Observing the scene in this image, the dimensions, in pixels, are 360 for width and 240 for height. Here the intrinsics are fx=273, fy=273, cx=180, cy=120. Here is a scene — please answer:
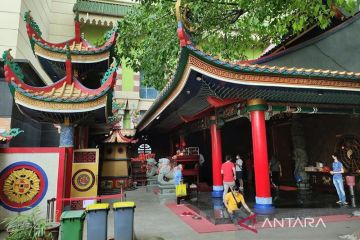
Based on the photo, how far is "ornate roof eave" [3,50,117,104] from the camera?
7504 millimetres

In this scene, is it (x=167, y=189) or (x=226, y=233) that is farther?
(x=167, y=189)

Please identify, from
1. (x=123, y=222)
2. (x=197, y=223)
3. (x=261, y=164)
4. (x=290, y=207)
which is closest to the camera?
(x=123, y=222)

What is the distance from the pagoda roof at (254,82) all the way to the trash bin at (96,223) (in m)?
4.02

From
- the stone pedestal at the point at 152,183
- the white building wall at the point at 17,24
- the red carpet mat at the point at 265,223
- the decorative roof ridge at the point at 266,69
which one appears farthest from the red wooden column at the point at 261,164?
the stone pedestal at the point at 152,183

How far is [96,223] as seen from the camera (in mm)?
5016

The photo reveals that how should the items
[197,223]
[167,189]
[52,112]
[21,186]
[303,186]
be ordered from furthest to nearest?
[167,189] < [303,186] < [52,112] < [197,223] < [21,186]

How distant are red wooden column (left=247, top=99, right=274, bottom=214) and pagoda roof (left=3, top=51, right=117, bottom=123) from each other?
14.5 feet

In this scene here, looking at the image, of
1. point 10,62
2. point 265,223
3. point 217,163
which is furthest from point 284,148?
point 10,62

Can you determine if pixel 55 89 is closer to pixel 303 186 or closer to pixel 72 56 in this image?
pixel 72 56

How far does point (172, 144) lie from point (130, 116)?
3.80 meters

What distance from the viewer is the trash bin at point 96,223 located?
4.99m

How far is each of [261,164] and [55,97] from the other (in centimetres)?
619

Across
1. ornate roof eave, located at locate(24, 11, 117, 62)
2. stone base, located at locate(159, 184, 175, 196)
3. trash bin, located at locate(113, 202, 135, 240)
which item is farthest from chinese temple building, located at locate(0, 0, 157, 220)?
stone base, located at locate(159, 184, 175, 196)

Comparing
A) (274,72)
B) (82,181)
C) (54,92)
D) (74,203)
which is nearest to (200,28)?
(274,72)
